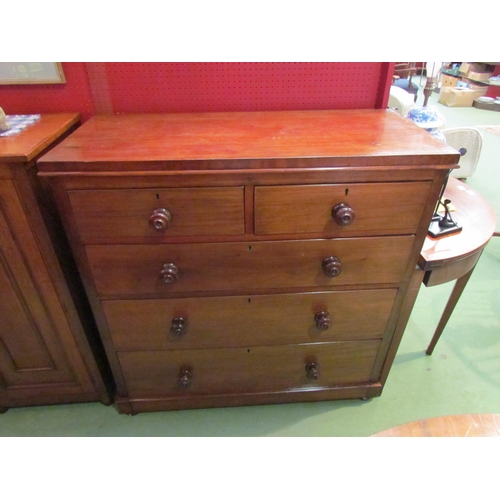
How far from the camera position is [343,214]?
1002mm

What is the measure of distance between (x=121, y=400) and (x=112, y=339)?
1.24ft

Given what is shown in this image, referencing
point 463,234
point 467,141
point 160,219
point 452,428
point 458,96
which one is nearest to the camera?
point 452,428

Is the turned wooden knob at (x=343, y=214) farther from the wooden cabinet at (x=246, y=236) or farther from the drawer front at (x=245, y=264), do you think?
the drawer front at (x=245, y=264)

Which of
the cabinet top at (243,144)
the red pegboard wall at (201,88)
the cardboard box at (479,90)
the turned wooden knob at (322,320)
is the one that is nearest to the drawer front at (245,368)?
the turned wooden knob at (322,320)

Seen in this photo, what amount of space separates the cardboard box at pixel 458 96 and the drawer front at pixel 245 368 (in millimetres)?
6676

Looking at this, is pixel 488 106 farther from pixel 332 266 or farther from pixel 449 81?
pixel 332 266

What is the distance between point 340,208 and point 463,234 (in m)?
0.65

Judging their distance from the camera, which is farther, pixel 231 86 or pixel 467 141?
pixel 467 141

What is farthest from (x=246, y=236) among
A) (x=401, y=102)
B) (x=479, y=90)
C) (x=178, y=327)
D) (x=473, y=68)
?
(x=473, y=68)

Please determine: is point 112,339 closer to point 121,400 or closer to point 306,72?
point 121,400

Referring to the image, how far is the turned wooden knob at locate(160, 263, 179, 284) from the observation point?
3.57ft

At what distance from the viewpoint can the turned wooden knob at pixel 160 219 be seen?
98 cm

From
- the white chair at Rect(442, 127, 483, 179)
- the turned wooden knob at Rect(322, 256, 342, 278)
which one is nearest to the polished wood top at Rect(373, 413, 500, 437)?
the turned wooden knob at Rect(322, 256, 342, 278)
